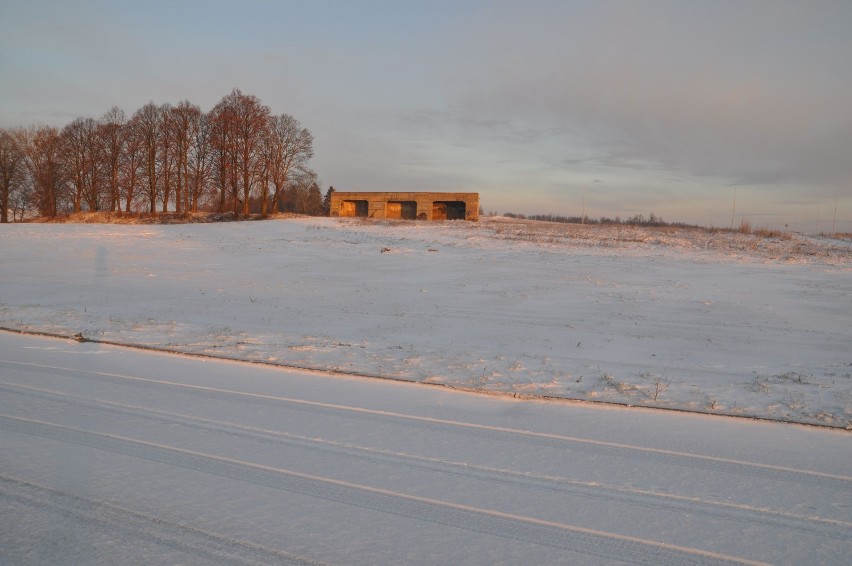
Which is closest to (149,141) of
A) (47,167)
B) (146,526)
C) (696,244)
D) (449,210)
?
Answer: (47,167)

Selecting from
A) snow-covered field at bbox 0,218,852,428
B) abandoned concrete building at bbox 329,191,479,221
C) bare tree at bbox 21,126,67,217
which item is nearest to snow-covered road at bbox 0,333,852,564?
snow-covered field at bbox 0,218,852,428

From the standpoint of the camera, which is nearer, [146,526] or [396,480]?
[146,526]

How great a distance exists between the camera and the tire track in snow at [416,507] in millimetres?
3119

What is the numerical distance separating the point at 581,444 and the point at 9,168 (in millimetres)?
64279

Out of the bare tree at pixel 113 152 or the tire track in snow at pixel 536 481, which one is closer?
the tire track in snow at pixel 536 481

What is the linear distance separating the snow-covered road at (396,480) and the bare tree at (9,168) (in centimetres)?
5978

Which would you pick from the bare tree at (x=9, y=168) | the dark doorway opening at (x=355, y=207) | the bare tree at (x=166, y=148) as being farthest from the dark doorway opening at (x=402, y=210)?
the bare tree at (x=9, y=168)

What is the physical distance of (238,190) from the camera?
4875cm

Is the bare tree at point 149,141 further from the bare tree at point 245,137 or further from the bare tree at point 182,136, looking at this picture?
the bare tree at point 245,137

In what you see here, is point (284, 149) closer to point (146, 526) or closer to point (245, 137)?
point (245, 137)

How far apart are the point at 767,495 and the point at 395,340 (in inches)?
231

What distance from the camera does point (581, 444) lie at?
461cm

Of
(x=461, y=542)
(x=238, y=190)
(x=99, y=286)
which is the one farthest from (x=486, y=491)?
(x=238, y=190)

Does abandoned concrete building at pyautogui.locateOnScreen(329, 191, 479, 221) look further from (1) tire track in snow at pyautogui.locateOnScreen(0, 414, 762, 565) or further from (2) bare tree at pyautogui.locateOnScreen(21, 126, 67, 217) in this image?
(1) tire track in snow at pyautogui.locateOnScreen(0, 414, 762, 565)
